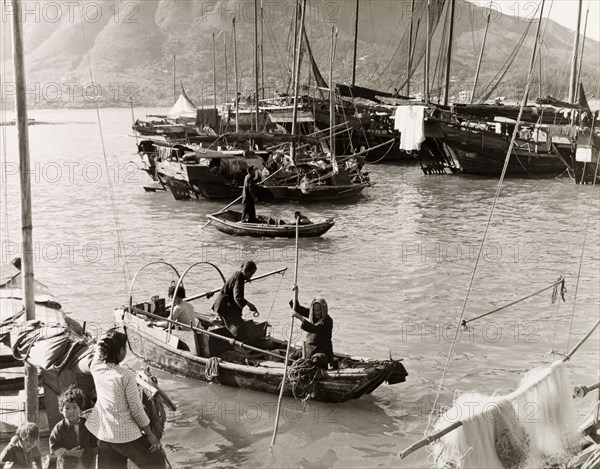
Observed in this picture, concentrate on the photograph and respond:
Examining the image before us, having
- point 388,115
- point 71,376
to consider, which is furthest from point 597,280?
point 388,115

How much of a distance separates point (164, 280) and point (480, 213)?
1403 centimetres

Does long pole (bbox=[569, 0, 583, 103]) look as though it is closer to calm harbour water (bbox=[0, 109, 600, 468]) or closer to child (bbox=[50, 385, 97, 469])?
calm harbour water (bbox=[0, 109, 600, 468])

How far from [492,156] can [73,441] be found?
106 ft

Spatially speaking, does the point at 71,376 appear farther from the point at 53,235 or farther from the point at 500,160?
the point at 500,160

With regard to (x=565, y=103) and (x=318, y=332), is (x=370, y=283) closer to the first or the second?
(x=318, y=332)

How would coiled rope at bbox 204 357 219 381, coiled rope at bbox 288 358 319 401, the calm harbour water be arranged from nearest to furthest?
the calm harbour water < coiled rope at bbox 288 358 319 401 < coiled rope at bbox 204 357 219 381

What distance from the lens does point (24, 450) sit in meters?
5.73

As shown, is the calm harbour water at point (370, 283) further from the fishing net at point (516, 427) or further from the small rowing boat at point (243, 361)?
the fishing net at point (516, 427)

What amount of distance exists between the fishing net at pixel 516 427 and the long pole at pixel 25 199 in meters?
3.90

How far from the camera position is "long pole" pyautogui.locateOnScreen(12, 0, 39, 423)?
625 centimetres

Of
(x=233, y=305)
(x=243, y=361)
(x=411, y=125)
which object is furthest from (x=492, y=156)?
(x=243, y=361)

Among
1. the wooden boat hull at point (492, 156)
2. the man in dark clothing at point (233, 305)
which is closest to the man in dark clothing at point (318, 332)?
the man in dark clothing at point (233, 305)

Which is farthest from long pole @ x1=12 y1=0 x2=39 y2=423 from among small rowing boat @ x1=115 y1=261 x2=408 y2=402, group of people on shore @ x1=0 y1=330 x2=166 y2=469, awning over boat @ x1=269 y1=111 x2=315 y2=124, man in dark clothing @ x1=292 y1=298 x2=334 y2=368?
awning over boat @ x1=269 y1=111 x2=315 y2=124

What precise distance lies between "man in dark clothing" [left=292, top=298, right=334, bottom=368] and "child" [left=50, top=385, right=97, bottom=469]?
318 cm
